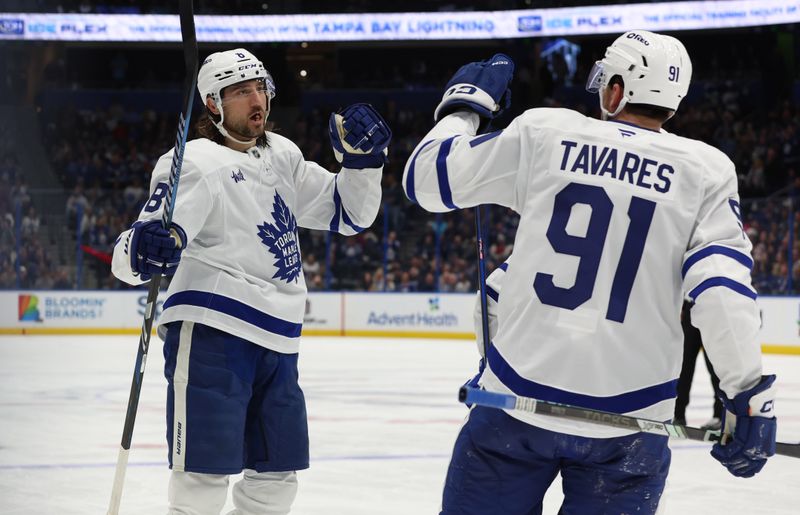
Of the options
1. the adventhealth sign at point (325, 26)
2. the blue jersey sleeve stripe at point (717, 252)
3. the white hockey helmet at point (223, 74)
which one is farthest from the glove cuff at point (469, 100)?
the adventhealth sign at point (325, 26)

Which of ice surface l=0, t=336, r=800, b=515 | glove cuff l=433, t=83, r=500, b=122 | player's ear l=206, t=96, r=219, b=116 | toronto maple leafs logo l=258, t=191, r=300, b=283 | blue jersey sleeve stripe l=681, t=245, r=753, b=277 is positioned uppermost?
glove cuff l=433, t=83, r=500, b=122

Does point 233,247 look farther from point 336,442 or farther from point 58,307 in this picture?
point 58,307

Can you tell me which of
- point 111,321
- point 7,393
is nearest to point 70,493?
point 7,393

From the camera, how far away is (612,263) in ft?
6.13

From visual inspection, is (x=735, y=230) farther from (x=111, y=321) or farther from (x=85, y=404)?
(x=111, y=321)

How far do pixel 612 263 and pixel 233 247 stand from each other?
120cm

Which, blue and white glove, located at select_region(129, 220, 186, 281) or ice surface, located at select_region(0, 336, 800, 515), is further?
ice surface, located at select_region(0, 336, 800, 515)

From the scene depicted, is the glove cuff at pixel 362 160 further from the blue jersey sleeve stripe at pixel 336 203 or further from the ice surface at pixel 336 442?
the ice surface at pixel 336 442

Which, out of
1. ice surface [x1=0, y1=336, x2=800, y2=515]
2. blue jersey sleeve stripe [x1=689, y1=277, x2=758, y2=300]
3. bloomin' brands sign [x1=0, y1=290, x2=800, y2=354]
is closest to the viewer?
blue jersey sleeve stripe [x1=689, y1=277, x2=758, y2=300]

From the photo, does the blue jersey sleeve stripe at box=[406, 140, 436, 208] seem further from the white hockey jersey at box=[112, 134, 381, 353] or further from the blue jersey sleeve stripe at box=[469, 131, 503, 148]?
the white hockey jersey at box=[112, 134, 381, 353]

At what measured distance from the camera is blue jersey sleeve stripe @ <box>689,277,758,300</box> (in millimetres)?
1815

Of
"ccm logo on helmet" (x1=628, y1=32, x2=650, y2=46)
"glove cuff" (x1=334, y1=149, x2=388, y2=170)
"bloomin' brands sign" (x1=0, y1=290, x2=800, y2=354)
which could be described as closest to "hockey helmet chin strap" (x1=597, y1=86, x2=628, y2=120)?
"ccm logo on helmet" (x1=628, y1=32, x2=650, y2=46)

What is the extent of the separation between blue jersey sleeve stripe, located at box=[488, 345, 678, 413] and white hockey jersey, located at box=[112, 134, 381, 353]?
988mm

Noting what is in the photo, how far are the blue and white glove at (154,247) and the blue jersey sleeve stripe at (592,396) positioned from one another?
97 centimetres
